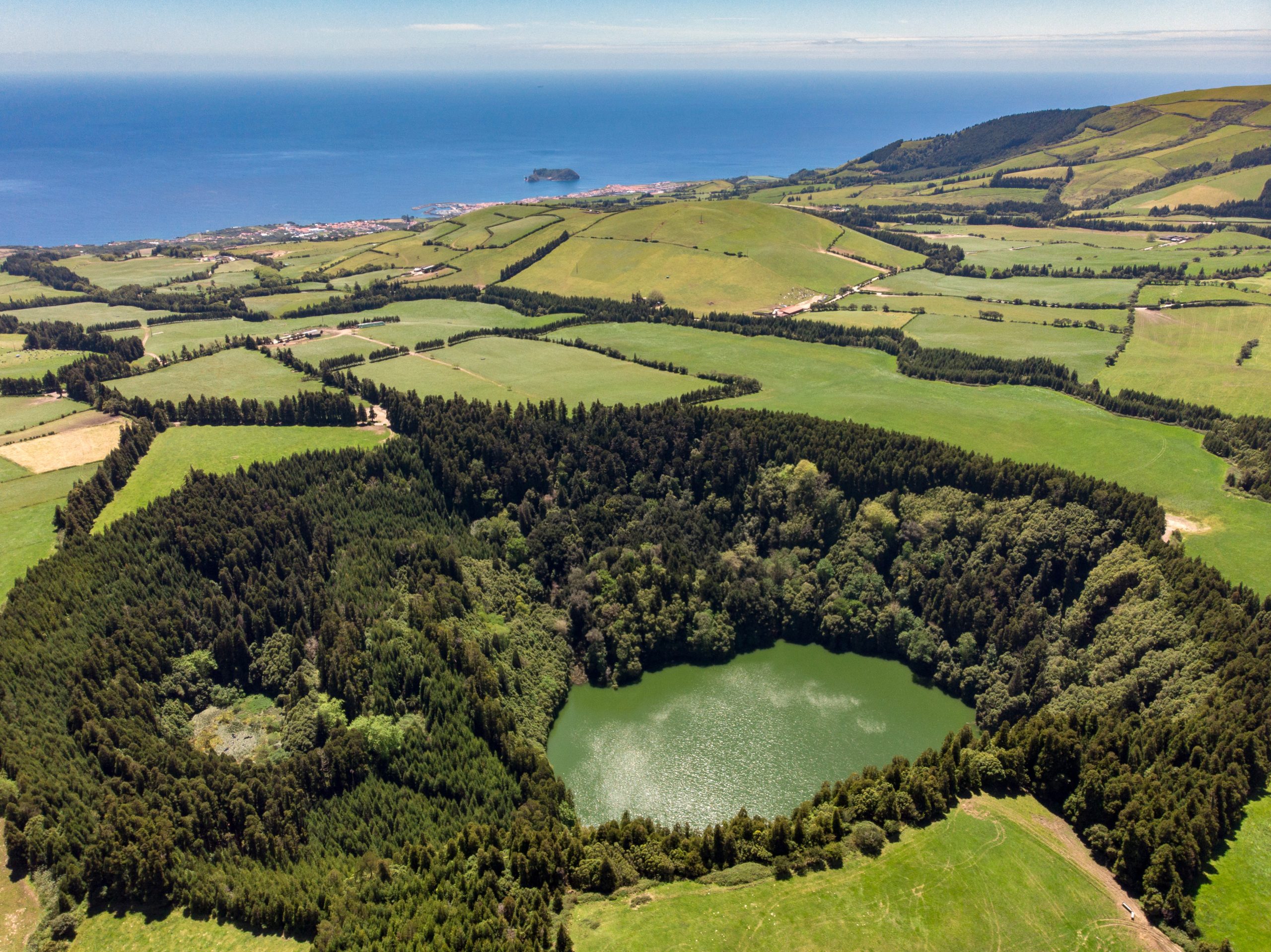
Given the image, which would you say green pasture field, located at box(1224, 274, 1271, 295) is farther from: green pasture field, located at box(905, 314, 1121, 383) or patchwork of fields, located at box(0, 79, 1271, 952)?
green pasture field, located at box(905, 314, 1121, 383)

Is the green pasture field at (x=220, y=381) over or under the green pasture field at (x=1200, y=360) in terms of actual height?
over

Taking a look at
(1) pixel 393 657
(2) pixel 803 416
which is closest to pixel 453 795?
(1) pixel 393 657

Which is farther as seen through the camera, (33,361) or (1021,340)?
(1021,340)

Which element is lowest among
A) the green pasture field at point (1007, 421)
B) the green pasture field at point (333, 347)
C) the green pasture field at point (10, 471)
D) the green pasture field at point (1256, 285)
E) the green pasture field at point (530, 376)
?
Result: the green pasture field at point (1007, 421)

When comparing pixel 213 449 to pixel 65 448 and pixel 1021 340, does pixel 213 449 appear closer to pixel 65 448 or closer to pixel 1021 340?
pixel 65 448

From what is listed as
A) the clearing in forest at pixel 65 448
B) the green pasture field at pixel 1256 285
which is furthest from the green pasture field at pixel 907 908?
the green pasture field at pixel 1256 285

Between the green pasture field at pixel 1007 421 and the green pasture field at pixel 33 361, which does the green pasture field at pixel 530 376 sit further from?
the green pasture field at pixel 33 361

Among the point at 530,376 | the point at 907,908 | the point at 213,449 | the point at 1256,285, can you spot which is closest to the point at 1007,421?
the point at 530,376
